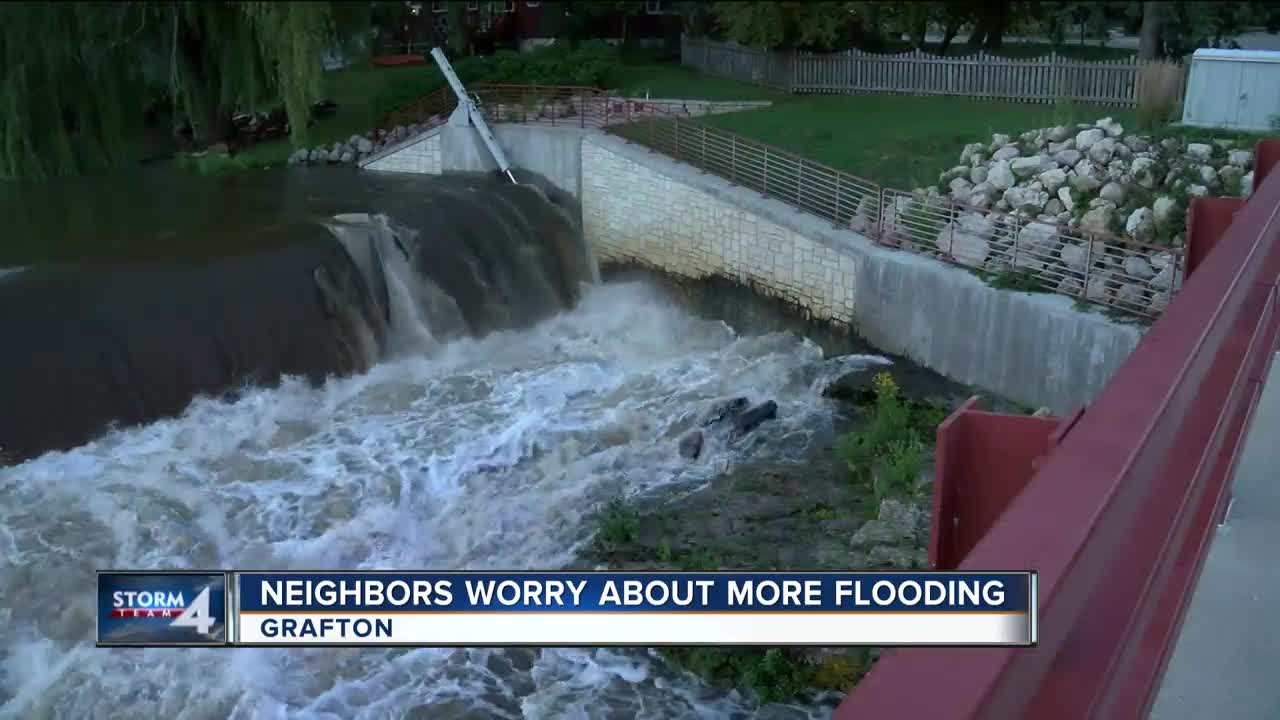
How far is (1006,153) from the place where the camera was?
57.5ft

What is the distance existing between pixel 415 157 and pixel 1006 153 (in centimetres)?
1338

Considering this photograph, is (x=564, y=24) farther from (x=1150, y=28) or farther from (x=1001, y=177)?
(x=1001, y=177)

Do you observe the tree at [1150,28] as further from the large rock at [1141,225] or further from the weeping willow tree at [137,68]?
the weeping willow tree at [137,68]

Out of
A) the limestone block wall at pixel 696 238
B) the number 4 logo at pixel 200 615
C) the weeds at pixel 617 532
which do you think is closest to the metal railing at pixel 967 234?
the limestone block wall at pixel 696 238

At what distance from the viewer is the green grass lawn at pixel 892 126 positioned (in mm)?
19375

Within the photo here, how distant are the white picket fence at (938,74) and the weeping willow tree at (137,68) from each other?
22.1 metres

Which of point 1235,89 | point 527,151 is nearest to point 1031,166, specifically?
point 1235,89

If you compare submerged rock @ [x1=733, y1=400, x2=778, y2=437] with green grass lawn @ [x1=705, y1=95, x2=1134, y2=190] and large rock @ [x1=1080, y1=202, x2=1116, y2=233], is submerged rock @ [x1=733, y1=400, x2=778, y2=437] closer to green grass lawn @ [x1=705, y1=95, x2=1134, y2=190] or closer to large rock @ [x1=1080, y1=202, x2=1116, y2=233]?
large rock @ [x1=1080, y1=202, x2=1116, y2=233]

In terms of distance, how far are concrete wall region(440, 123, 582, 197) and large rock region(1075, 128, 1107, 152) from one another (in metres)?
9.36

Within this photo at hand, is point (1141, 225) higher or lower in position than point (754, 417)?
higher

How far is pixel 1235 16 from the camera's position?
86.5 ft

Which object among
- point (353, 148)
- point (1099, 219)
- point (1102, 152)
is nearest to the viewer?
point (1099, 219)

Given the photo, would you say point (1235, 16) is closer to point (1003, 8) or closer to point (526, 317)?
point (1003, 8)

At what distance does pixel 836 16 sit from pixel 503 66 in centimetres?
856
